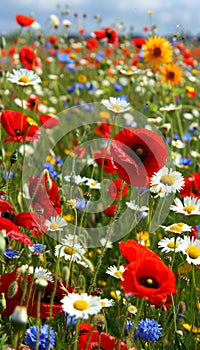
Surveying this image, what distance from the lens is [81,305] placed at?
0.70 m

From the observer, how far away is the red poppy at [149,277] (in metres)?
0.67

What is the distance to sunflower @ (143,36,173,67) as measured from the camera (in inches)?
82.3

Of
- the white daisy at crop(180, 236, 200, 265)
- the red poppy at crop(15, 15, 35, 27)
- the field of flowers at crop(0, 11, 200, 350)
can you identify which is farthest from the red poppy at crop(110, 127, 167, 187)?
the red poppy at crop(15, 15, 35, 27)

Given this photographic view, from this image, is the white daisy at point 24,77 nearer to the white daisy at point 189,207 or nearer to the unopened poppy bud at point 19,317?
the white daisy at point 189,207

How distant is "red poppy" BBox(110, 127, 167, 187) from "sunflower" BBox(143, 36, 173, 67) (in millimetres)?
1182

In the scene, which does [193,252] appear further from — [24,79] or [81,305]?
[24,79]

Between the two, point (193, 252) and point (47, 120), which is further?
point (47, 120)

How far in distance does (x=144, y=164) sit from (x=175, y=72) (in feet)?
Result: 4.76

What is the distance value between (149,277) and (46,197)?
53 centimetres

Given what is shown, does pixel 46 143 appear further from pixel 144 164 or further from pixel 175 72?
pixel 144 164

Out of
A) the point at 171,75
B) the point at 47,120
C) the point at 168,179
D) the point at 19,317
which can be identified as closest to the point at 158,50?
the point at 171,75

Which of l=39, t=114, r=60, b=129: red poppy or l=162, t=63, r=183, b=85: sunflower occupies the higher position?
l=162, t=63, r=183, b=85: sunflower

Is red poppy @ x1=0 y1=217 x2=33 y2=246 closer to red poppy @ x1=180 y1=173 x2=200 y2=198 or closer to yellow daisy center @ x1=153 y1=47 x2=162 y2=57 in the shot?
red poppy @ x1=180 y1=173 x2=200 y2=198

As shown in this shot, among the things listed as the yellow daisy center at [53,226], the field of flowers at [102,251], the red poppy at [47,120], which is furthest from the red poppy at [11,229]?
the red poppy at [47,120]
